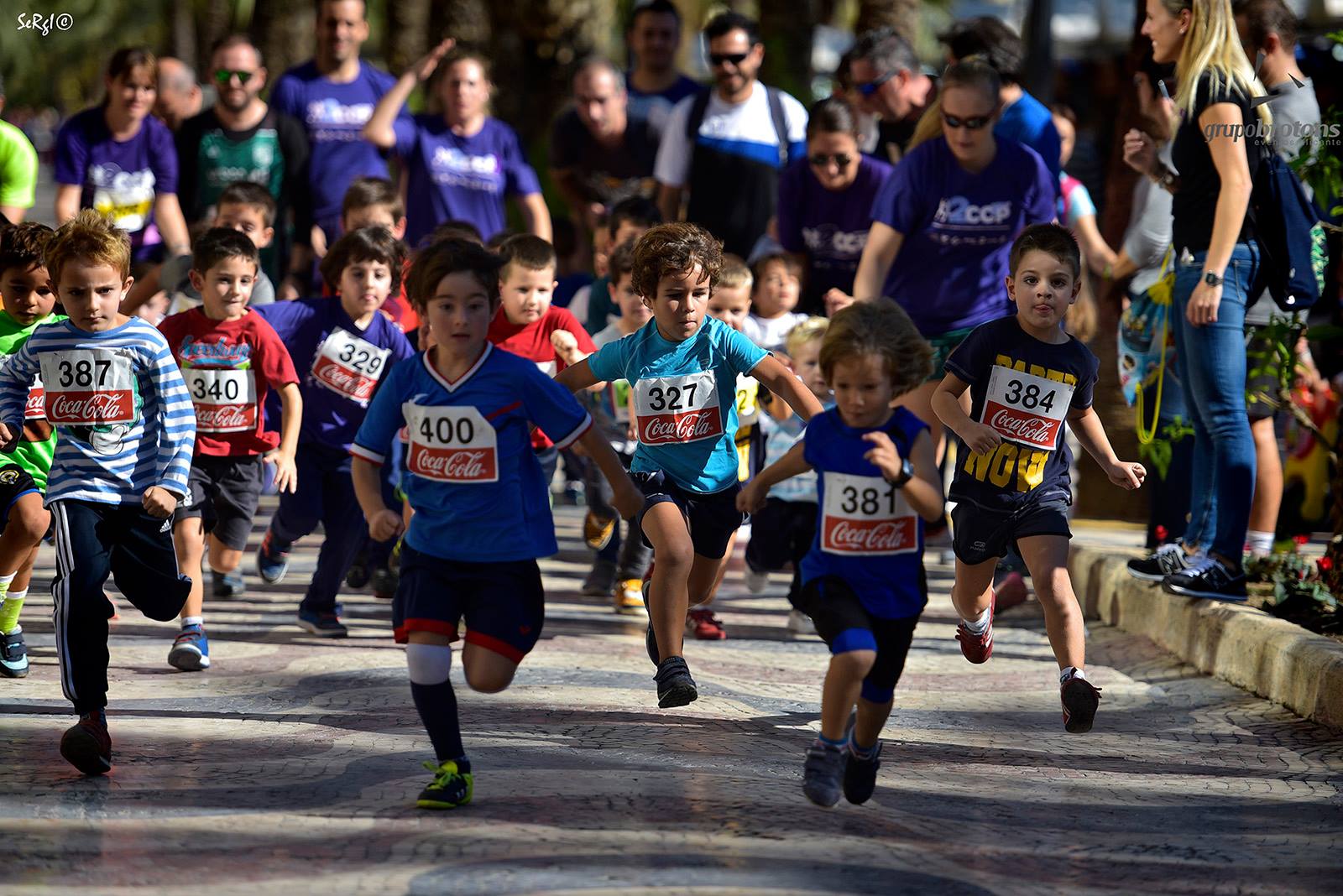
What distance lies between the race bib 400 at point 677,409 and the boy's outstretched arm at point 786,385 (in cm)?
17

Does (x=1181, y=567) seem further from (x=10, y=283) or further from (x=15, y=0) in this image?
(x=15, y=0)

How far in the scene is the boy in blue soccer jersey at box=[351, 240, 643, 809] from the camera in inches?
205

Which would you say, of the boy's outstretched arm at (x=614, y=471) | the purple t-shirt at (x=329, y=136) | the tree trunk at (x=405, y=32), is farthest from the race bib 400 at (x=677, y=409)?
the tree trunk at (x=405, y=32)

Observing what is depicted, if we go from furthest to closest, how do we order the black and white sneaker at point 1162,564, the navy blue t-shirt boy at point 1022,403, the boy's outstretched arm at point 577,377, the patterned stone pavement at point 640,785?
the black and white sneaker at point 1162,564 → the boy's outstretched arm at point 577,377 → the navy blue t-shirt boy at point 1022,403 → the patterned stone pavement at point 640,785

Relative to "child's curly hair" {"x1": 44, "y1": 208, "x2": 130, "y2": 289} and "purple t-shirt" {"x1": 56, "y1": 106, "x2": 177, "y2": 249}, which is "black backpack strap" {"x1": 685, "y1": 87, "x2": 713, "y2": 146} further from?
"child's curly hair" {"x1": 44, "y1": 208, "x2": 130, "y2": 289}

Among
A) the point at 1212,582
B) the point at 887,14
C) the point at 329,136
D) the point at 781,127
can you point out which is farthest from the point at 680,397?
the point at 887,14

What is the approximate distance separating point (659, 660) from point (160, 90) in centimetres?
706

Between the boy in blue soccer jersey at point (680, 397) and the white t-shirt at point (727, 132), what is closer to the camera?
the boy in blue soccer jersey at point (680, 397)

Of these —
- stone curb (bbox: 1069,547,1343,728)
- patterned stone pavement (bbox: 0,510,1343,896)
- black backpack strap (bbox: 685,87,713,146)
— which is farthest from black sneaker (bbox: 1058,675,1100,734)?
black backpack strap (bbox: 685,87,713,146)

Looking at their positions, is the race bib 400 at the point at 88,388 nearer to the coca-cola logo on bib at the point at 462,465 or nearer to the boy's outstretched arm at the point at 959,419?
the coca-cola logo on bib at the point at 462,465

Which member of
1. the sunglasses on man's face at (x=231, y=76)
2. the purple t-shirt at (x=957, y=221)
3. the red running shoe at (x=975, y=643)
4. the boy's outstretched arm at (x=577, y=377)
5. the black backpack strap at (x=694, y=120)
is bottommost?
the red running shoe at (x=975, y=643)

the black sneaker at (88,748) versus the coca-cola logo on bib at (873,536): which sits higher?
the coca-cola logo on bib at (873,536)

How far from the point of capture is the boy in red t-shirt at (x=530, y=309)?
8.16m

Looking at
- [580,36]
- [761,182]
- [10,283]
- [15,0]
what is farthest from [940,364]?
[15,0]
